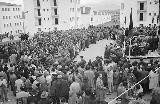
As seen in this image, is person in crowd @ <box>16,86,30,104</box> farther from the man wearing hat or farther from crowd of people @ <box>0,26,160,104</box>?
the man wearing hat

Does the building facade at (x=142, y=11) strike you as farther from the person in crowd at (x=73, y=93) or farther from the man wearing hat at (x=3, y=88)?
the person in crowd at (x=73, y=93)

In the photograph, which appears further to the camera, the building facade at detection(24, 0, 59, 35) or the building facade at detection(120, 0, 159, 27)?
the building facade at detection(24, 0, 59, 35)

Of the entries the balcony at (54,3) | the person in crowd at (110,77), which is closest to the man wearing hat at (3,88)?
the person in crowd at (110,77)

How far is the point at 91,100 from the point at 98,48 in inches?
769

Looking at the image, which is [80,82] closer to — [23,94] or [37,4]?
[23,94]

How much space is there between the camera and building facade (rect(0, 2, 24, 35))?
67.9 meters

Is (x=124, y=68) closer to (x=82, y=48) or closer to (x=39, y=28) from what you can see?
(x=82, y=48)

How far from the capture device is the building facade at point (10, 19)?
67.9 m

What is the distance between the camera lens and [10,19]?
73625 millimetres

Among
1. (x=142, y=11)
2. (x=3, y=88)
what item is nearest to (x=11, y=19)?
(x=142, y=11)

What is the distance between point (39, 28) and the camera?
173 ft

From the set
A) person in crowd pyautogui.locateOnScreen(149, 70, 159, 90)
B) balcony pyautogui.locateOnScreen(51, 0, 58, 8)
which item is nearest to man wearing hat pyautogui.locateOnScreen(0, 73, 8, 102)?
person in crowd pyautogui.locateOnScreen(149, 70, 159, 90)

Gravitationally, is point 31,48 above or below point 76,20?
below

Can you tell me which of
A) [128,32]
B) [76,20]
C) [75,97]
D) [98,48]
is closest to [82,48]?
[98,48]
